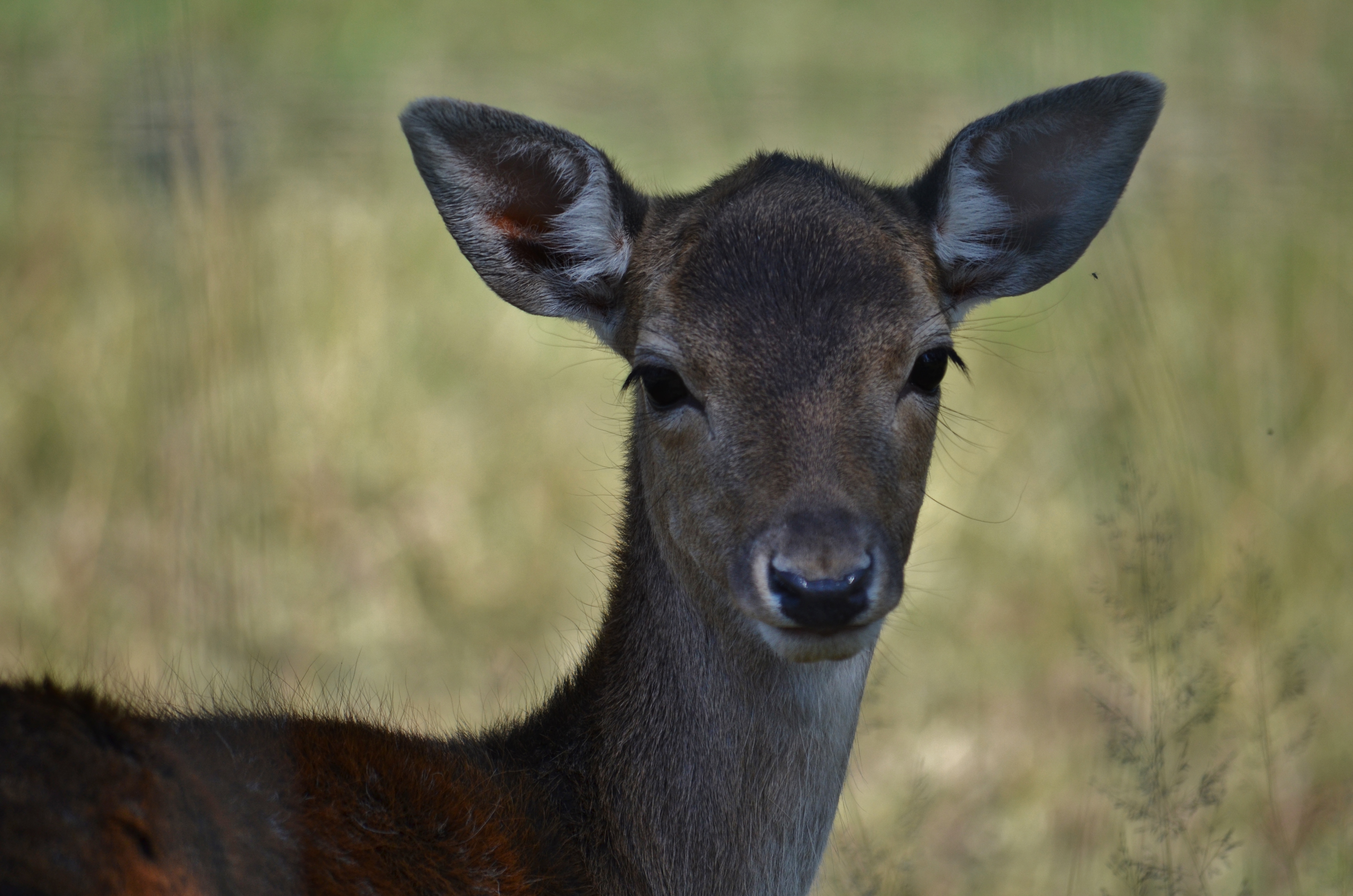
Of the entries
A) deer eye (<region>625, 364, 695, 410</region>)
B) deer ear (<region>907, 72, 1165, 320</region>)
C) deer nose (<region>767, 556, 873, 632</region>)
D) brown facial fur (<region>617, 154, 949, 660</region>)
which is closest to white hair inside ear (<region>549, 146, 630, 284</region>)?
brown facial fur (<region>617, 154, 949, 660</region>)

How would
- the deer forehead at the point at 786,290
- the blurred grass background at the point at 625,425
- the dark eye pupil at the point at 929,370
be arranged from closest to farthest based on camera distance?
the deer forehead at the point at 786,290 < the dark eye pupil at the point at 929,370 < the blurred grass background at the point at 625,425

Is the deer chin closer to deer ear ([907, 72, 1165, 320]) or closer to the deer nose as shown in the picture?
the deer nose

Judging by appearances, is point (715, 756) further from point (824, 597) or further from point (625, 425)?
point (625, 425)

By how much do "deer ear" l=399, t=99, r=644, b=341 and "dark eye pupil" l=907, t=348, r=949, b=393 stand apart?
0.89 m

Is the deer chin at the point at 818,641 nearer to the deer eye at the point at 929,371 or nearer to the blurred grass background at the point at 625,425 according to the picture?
the deer eye at the point at 929,371

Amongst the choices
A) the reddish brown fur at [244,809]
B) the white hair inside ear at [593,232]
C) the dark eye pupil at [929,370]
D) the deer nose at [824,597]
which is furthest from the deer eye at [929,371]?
the reddish brown fur at [244,809]

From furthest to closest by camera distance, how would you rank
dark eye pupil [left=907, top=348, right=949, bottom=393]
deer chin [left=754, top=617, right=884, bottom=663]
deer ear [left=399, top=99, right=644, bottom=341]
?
deer ear [left=399, top=99, right=644, bottom=341] → dark eye pupil [left=907, top=348, right=949, bottom=393] → deer chin [left=754, top=617, right=884, bottom=663]

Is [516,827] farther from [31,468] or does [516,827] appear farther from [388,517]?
[31,468]

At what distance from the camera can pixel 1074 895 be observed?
15.6 feet

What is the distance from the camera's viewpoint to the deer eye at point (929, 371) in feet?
12.2

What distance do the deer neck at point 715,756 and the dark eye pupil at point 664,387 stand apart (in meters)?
0.44

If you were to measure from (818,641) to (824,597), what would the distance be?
163mm

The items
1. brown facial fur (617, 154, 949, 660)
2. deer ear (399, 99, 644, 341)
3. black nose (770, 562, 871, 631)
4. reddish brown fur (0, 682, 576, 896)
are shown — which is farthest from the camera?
deer ear (399, 99, 644, 341)

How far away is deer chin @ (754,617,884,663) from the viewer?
328cm
